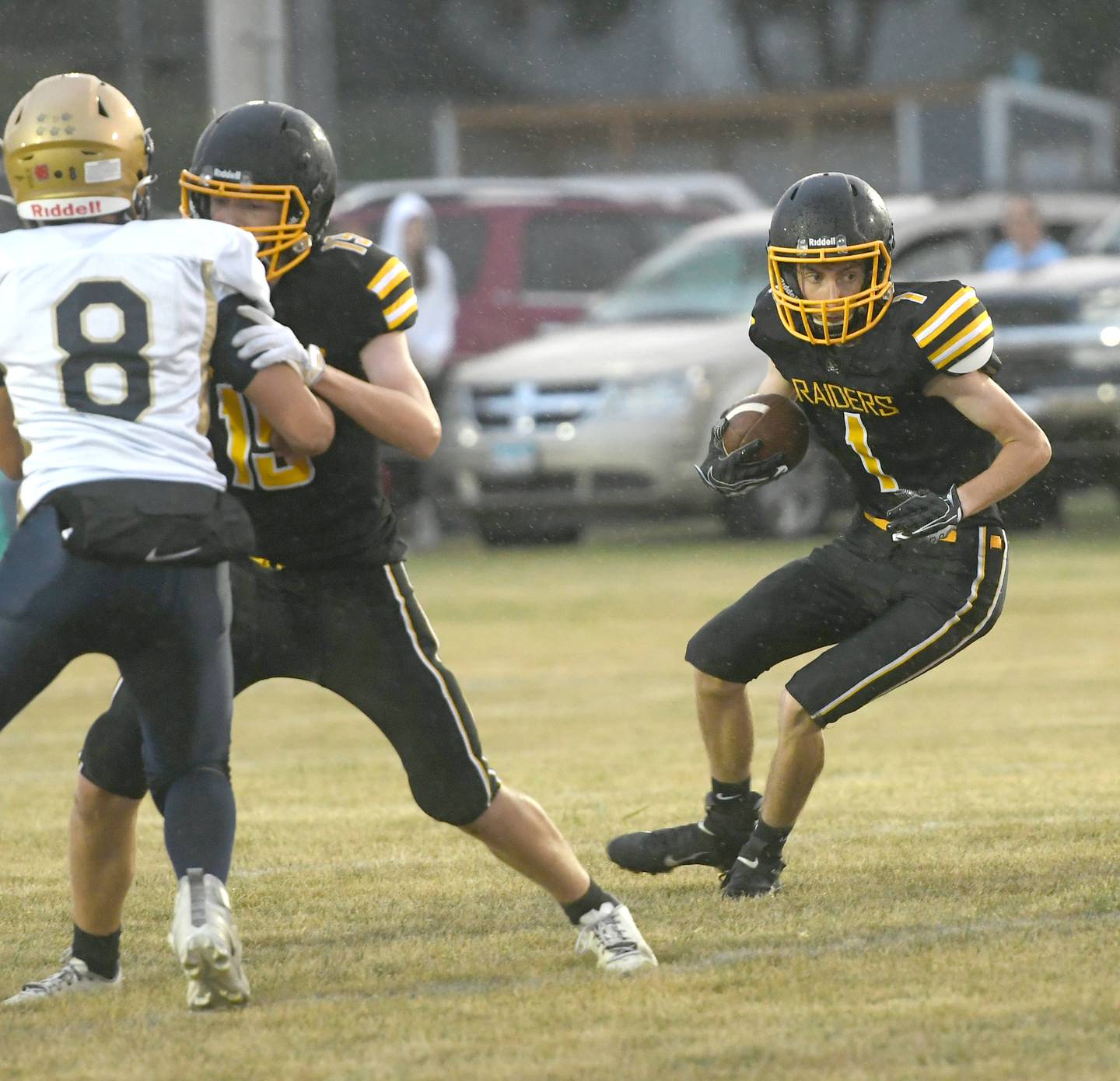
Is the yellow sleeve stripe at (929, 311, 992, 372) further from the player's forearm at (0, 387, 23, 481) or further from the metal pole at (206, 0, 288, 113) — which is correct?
the metal pole at (206, 0, 288, 113)

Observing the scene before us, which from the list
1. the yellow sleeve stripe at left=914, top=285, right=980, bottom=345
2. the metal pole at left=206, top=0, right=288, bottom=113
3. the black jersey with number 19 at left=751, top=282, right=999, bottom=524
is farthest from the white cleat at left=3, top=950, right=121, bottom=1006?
the metal pole at left=206, top=0, right=288, bottom=113

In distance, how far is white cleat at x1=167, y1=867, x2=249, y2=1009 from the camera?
12.7ft

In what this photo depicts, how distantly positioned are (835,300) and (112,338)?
6.03 ft

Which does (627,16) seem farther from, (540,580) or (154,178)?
(154,178)

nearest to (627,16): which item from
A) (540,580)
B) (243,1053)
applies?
(540,580)

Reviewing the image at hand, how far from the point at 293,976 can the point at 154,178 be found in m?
1.51

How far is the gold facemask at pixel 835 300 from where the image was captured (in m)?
5.04

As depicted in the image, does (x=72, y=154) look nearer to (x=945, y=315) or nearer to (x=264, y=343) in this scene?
(x=264, y=343)

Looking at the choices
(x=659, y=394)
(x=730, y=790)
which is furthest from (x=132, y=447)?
(x=659, y=394)

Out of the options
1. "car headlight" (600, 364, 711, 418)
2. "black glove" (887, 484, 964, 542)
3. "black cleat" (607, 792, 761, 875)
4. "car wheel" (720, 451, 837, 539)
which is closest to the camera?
"black glove" (887, 484, 964, 542)

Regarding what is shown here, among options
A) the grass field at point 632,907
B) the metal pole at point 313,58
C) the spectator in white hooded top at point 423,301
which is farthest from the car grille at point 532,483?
the metal pole at point 313,58

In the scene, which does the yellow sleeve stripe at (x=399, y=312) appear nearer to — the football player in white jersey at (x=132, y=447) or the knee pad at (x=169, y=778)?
the football player in white jersey at (x=132, y=447)

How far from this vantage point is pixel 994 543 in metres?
5.18

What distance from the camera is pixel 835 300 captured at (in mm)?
5035
